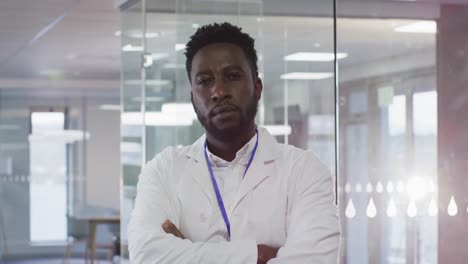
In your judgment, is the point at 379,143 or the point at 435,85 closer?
the point at 435,85

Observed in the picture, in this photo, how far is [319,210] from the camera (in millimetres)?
2107

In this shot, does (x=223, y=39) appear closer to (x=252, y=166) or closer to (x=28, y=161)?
(x=252, y=166)

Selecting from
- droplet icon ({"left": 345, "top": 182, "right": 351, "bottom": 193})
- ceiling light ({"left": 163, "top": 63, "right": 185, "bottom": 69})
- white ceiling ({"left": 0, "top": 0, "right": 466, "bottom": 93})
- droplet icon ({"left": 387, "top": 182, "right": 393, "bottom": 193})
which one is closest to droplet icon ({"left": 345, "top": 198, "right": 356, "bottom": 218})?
droplet icon ({"left": 345, "top": 182, "right": 351, "bottom": 193})

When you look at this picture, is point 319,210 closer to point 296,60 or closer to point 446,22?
point 446,22

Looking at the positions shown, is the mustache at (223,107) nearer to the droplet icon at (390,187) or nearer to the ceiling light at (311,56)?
the droplet icon at (390,187)

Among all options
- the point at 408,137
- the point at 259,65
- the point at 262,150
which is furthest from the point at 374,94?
the point at 262,150

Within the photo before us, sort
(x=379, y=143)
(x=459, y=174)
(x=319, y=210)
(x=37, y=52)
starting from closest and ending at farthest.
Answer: (x=319, y=210), (x=459, y=174), (x=379, y=143), (x=37, y=52)

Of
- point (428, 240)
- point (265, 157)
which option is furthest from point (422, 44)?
point (265, 157)

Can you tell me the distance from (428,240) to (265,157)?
3.89 metres

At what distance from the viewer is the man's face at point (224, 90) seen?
2039mm

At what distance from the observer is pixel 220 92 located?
2033 mm

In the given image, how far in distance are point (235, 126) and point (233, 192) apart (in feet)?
0.57

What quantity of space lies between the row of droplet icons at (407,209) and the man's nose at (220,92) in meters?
3.87

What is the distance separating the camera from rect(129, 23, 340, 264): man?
80.7 inches
